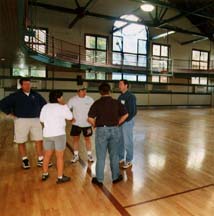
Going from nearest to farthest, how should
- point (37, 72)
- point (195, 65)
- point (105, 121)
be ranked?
point (105, 121) < point (37, 72) < point (195, 65)

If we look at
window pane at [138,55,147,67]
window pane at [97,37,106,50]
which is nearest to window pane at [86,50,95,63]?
window pane at [97,37,106,50]

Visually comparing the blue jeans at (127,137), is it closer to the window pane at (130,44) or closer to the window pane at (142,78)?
the window pane at (130,44)

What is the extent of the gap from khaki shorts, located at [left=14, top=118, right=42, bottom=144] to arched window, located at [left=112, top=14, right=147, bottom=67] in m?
11.9

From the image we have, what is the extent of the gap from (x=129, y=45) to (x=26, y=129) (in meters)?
13.5

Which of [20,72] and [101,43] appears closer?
[20,72]

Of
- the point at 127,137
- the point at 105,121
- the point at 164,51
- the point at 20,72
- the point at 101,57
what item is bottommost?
the point at 127,137

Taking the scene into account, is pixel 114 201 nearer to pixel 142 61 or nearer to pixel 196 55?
pixel 142 61

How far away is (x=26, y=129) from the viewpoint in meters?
3.53

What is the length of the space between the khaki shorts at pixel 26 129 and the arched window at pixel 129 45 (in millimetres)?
11901

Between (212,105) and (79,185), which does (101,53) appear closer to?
(212,105)

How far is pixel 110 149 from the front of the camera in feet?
9.83

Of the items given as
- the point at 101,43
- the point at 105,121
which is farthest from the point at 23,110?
the point at 101,43

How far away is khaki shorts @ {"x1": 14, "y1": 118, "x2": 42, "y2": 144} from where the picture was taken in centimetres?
348

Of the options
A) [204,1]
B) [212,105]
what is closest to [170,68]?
[204,1]
